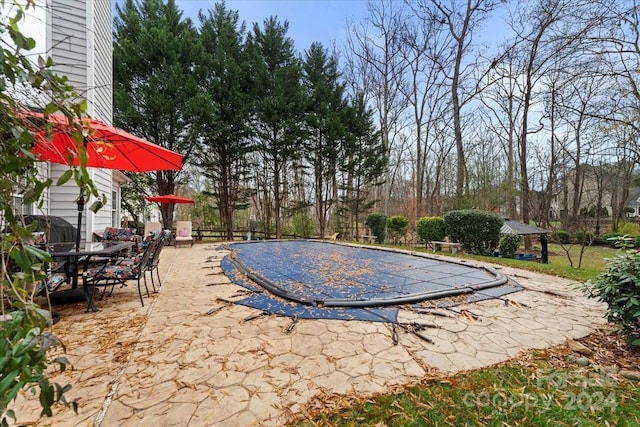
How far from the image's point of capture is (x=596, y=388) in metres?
1.97

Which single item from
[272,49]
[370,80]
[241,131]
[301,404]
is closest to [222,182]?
[241,131]

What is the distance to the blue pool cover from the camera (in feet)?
11.3

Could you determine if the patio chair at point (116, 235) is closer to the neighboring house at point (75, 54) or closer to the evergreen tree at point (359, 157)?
the neighboring house at point (75, 54)

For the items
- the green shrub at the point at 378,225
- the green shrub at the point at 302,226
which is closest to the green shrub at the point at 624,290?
the green shrub at the point at 378,225

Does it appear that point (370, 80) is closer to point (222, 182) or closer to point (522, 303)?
point (222, 182)

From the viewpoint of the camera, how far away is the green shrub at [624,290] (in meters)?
2.38

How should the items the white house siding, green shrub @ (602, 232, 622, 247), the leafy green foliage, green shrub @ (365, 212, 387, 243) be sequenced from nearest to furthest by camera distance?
the leafy green foliage → green shrub @ (602, 232, 622, 247) → the white house siding → green shrub @ (365, 212, 387, 243)

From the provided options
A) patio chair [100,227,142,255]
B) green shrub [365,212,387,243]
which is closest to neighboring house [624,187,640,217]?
green shrub [365,212,387,243]

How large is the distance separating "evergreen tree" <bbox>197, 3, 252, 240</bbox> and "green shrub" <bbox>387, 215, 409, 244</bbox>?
23.8 ft

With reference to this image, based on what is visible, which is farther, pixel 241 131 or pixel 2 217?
pixel 241 131

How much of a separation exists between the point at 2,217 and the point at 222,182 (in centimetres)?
1402

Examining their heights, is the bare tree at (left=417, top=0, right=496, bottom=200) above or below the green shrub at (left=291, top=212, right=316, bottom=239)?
above

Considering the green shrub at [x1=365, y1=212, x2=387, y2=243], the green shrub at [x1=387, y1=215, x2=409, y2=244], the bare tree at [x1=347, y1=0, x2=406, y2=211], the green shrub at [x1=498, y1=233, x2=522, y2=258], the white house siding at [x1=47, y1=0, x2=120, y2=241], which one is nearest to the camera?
the white house siding at [x1=47, y1=0, x2=120, y2=241]

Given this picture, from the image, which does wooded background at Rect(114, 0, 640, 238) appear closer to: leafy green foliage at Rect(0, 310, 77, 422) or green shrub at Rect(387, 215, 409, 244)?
green shrub at Rect(387, 215, 409, 244)
